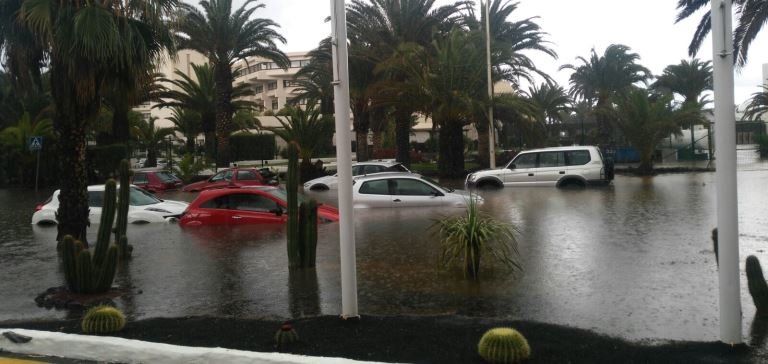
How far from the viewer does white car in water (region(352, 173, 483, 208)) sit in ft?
59.1

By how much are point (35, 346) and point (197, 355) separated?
1822mm

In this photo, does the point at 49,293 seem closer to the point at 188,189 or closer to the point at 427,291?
the point at 427,291

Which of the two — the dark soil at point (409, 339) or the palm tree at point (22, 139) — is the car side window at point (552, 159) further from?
the palm tree at point (22, 139)

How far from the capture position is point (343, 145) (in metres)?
6.89

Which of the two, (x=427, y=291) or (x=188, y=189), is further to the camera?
(x=188, y=189)

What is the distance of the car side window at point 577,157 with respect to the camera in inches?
973

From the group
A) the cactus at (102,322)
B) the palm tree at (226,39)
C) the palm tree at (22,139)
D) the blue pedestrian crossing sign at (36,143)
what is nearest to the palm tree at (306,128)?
the palm tree at (226,39)

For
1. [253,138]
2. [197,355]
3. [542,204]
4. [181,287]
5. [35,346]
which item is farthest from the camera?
[253,138]

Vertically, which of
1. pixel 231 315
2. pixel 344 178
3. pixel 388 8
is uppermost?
pixel 388 8

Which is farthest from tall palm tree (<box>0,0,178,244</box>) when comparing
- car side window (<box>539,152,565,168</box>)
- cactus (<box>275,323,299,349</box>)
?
car side window (<box>539,152,565,168</box>)

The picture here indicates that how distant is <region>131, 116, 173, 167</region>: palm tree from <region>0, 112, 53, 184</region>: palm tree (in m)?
10.9

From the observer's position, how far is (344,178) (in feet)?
22.5

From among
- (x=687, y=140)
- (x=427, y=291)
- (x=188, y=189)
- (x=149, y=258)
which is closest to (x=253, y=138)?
(x=188, y=189)

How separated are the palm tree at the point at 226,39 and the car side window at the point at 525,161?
55.8ft
